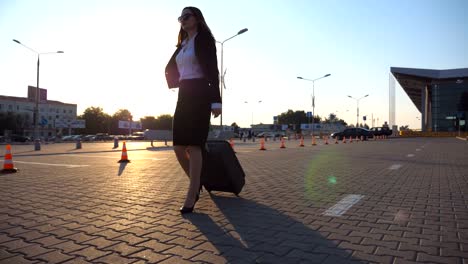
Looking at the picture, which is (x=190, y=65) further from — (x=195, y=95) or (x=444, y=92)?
(x=444, y=92)

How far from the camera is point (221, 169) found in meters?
4.99

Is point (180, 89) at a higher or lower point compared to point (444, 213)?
higher

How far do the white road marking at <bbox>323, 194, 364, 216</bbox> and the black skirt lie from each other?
1540 mm

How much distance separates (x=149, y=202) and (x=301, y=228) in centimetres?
196

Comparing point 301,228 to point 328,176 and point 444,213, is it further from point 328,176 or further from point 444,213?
point 328,176

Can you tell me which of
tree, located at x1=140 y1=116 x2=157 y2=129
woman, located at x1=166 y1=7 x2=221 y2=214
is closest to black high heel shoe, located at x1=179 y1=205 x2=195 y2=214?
woman, located at x1=166 y1=7 x2=221 y2=214

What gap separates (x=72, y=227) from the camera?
345cm

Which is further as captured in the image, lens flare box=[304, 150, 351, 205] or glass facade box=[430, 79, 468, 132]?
glass facade box=[430, 79, 468, 132]

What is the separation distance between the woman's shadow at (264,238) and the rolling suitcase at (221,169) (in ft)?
2.42

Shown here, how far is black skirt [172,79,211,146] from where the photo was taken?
408cm

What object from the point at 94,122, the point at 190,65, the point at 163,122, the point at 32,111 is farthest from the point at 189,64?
the point at 163,122

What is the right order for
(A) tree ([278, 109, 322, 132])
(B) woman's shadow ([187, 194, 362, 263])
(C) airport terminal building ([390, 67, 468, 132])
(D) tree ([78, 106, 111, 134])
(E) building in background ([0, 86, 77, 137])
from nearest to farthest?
(B) woman's shadow ([187, 194, 362, 263]) → (C) airport terminal building ([390, 67, 468, 132]) → (E) building in background ([0, 86, 77, 137]) → (D) tree ([78, 106, 111, 134]) → (A) tree ([278, 109, 322, 132])

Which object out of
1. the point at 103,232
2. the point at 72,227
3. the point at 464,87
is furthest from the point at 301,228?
the point at 464,87

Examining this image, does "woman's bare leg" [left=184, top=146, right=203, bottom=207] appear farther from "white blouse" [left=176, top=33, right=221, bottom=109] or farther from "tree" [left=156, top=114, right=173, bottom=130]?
"tree" [left=156, top=114, right=173, bottom=130]
